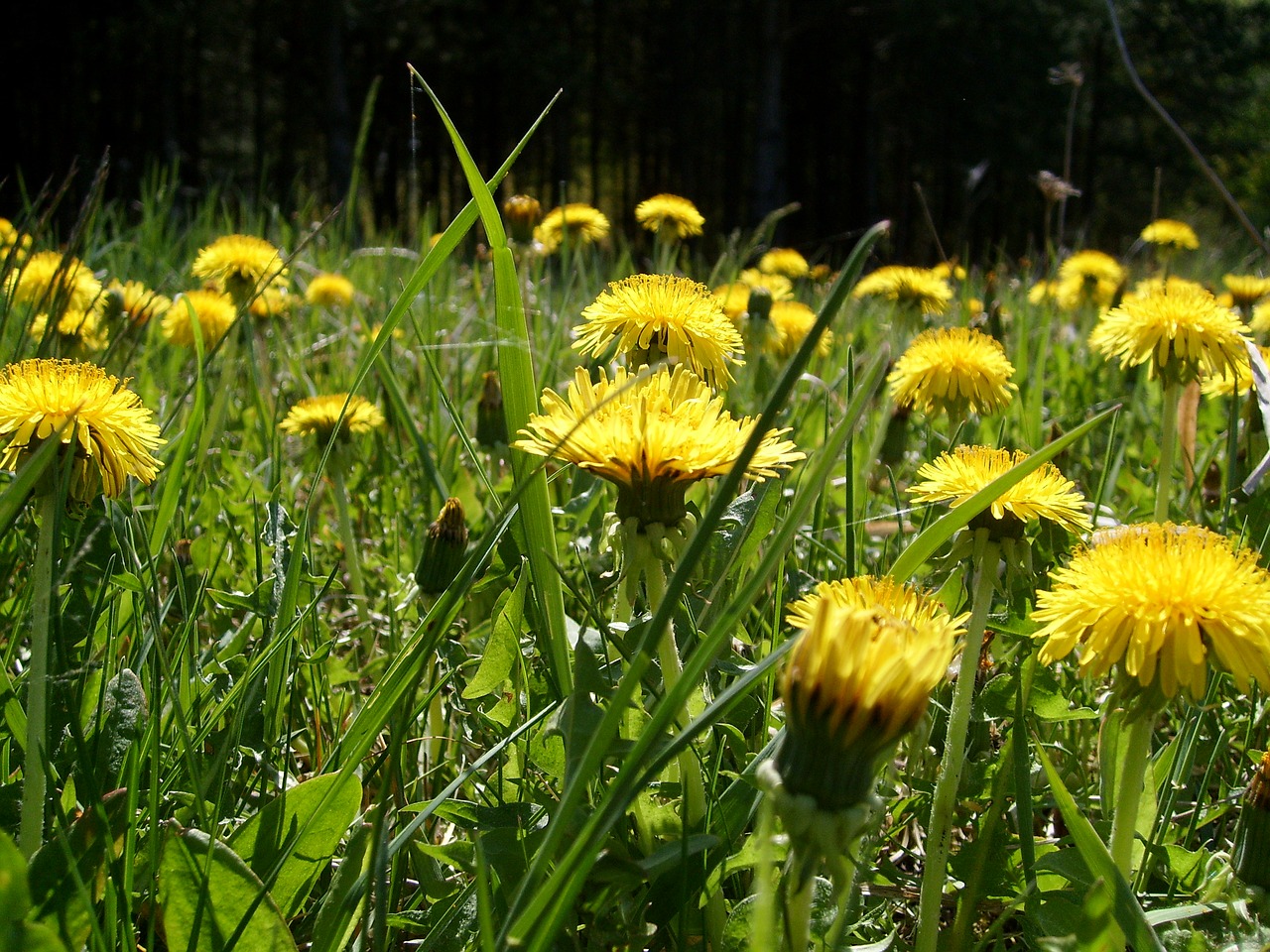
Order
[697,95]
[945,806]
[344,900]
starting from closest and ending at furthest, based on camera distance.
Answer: [344,900] → [945,806] → [697,95]

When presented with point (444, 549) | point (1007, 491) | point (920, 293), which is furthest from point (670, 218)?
point (1007, 491)

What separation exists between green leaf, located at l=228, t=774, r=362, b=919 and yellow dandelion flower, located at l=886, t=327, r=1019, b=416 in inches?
35.4

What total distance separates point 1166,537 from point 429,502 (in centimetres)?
111

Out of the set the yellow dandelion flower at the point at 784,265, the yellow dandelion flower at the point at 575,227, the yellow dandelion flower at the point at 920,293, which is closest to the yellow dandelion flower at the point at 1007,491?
the yellow dandelion flower at the point at 920,293

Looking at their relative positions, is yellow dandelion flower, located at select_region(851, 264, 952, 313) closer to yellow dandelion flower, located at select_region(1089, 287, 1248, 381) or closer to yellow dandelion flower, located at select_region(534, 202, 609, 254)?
yellow dandelion flower, located at select_region(534, 202, 609, 254)

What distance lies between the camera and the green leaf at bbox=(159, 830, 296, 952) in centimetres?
68

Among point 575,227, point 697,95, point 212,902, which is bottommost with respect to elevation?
point 212,902

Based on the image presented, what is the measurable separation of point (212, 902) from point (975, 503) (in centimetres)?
61

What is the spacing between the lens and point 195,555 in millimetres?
1335

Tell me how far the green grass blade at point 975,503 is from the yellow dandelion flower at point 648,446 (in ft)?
0.38

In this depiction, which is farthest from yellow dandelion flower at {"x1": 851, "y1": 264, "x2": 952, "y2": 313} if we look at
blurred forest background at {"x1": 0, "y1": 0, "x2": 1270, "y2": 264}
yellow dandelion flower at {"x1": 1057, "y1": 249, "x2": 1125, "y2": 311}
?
blurred forest background at {"x1": 0, "y1": 0, "x2": 1270, "y2": 264}

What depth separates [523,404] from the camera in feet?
2.91

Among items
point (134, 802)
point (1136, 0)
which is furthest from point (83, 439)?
point (1136, 0)

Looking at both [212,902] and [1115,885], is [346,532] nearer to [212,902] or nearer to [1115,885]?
[212,902]
